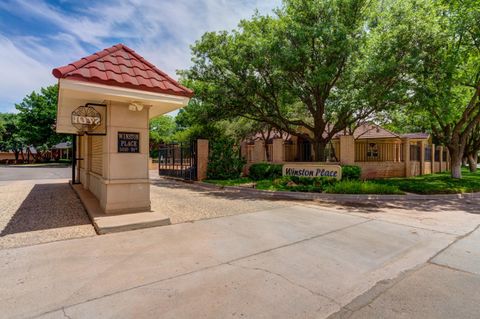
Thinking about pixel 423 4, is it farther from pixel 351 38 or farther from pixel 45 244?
pixel 45 244

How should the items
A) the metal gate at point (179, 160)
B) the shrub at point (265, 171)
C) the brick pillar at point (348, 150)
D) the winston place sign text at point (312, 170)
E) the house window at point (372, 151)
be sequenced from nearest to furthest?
the winston place sign text at point (312, 170)
the brick pillar at point (348, 150)
the shrub at point (265, 171)
the metal gate at point (179, 160)
the house window at point (372, 151)

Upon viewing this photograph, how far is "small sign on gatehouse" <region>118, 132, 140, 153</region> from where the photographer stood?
22.6 feet

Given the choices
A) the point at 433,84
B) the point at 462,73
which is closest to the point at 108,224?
the point at 433,84

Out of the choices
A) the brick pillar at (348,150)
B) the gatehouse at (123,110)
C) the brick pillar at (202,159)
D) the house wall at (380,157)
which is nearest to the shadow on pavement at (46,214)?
the gatehouse at (123,110)

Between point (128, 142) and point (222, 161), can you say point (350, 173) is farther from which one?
point (128, 142)

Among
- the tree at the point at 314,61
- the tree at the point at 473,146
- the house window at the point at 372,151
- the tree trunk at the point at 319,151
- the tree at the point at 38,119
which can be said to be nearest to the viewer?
the tree at the point at 314,61

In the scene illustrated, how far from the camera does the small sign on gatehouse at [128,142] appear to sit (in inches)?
271

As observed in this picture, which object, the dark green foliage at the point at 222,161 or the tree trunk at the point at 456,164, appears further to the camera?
the dark green foliage at the point at 222,161

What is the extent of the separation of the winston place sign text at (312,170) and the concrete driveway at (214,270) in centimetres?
677

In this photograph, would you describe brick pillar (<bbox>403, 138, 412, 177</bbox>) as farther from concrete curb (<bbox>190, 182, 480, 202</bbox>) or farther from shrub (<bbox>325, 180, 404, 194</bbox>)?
shrub (<bbox>325, 180, 404, 194</bbox>)

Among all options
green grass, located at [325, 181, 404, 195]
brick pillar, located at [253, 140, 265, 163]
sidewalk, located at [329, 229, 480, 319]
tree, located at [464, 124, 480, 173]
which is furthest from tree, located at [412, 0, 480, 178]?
tree, located at [464, 124, 480, 173]

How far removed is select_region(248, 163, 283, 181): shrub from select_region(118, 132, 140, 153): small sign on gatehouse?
9.76m

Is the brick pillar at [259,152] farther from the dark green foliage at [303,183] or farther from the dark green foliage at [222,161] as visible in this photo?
the dark green foliage at [303,183]

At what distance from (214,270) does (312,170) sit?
10750 millimetres
